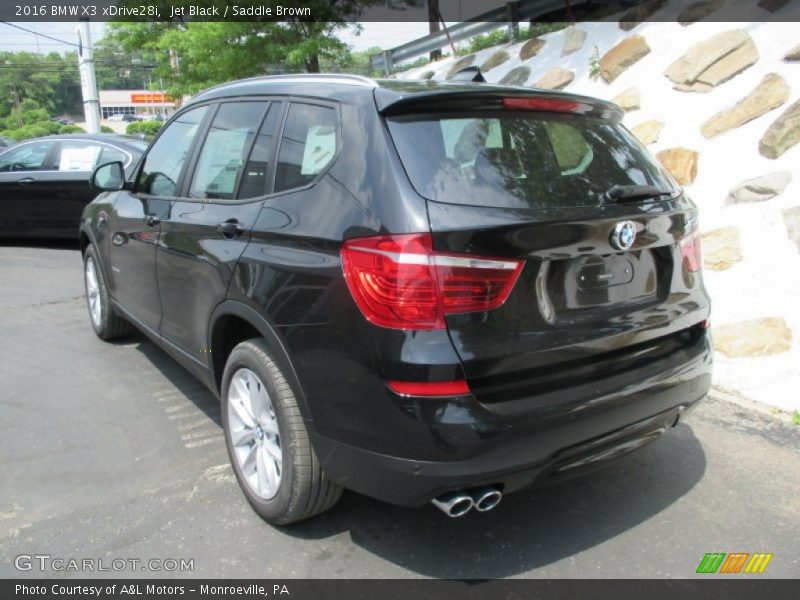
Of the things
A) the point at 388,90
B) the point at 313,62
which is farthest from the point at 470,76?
the point at 313,62

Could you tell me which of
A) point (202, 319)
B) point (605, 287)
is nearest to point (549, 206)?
point (605, 287)

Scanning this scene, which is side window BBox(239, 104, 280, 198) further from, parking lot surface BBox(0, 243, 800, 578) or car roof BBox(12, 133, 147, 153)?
car roof BBox(12, 133, 147, 153)

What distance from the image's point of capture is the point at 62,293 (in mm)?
6969

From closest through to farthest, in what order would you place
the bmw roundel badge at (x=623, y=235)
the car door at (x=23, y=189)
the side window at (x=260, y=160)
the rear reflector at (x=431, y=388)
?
the rear reflector at (x=431, y=388) → the bmw roundel badge at (x=623, y=235) → the side window at (x=260, y=160) → the car door at (x=23, y=189)

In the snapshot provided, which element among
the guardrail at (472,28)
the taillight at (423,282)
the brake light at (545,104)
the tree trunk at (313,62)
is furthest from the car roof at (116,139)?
the taillight at (423,282)

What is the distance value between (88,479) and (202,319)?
97 cm

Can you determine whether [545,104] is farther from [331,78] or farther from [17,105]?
[17,105]

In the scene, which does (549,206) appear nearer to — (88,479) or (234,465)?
(234,465)

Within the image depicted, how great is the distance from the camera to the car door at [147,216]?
3781 millimetres

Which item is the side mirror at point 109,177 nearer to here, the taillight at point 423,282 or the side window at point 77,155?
the taillight at point 423,282

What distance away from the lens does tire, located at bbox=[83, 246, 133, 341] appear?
511 centimetres

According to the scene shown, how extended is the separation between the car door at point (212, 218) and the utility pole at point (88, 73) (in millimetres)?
15909
